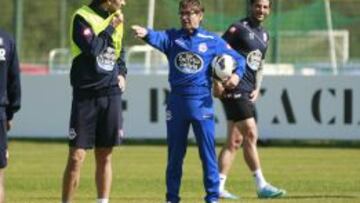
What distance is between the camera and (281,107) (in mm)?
26906

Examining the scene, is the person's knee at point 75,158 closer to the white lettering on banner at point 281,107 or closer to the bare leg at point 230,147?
the bare leg at point 230,147

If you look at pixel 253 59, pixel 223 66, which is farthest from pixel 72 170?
pixel 253 59

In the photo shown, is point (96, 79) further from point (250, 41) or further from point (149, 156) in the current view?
point (149, 156)

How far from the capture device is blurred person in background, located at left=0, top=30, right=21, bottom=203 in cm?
1182

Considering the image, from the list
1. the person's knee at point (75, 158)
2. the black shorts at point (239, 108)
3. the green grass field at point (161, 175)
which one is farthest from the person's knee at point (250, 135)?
the person's knee at point (75, 158)

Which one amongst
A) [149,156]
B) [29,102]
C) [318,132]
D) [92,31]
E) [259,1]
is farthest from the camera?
[29,102]

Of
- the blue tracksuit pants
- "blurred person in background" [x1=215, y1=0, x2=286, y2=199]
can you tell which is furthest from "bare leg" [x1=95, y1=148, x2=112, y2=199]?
"blurred person in background" [x1=215, y1=0, x2=286, y2=199]

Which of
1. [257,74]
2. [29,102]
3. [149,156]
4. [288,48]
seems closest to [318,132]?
[288,48]

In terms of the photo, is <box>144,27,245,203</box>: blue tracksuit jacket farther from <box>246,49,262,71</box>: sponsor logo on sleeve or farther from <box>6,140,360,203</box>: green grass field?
<box>246,49,262,71</box>: sponsor logo on sleeve

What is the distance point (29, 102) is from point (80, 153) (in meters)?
15.2

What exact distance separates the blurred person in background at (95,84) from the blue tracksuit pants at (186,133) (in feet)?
1.99

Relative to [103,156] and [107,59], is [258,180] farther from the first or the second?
[107,59]

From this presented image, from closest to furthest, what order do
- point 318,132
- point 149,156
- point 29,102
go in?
point 149,156
point 318,132
point 29,102

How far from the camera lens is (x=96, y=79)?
13297mm
